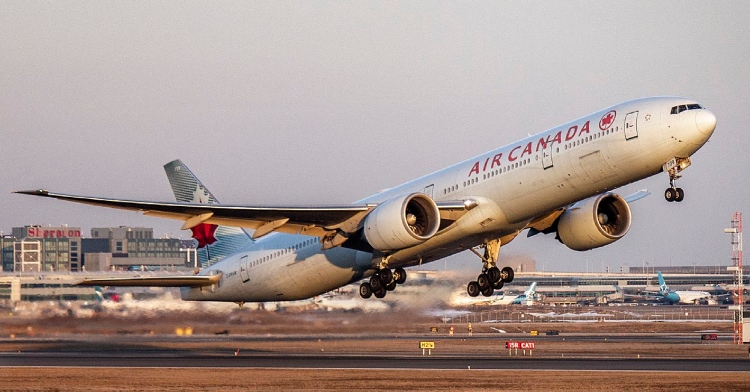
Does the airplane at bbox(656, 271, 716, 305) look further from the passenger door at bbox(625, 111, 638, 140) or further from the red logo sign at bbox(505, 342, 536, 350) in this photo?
the passenger door at bbox(625, 111, 638, 140)

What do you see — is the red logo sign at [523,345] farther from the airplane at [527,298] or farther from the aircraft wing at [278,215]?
the airplane at [527,298]

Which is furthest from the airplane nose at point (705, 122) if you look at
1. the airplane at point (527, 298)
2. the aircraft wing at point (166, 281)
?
the airplane at point (527, 298)

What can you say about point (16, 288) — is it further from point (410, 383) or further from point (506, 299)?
point (506, 299)

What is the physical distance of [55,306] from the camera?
57.2 meters

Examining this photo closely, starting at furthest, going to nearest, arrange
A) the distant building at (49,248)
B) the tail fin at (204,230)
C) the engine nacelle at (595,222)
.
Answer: the distant building at (49,248)
the tail fin at (204,230)
the engine nacelle at (595,222)

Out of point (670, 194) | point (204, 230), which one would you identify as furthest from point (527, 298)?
point (670, 194)

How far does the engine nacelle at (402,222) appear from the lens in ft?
124

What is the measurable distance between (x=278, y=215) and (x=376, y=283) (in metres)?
4.82

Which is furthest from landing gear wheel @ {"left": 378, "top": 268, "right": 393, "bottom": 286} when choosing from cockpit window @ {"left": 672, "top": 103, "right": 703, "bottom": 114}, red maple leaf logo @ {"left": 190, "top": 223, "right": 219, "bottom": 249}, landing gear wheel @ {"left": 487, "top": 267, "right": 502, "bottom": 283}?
cockpit window @ {"left": 672, "top": 103, "right": 703, "bottom": 114}

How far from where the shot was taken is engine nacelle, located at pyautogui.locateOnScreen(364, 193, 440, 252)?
3775 centimetres

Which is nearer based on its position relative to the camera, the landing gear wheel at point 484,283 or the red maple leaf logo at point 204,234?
the landing gear wheel at point 484,283

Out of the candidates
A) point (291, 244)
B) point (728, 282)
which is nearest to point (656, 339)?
point (291, 244)

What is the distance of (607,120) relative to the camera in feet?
116

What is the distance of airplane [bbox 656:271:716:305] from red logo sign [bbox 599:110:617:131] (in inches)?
3384
